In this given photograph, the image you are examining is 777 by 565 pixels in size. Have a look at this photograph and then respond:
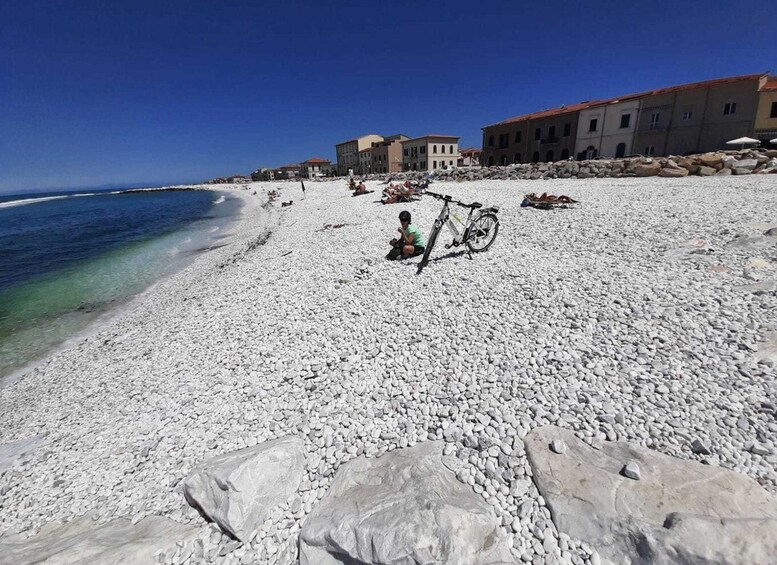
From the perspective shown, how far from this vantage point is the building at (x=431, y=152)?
7112cm

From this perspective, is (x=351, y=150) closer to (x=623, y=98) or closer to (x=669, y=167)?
(x=623, y=98)

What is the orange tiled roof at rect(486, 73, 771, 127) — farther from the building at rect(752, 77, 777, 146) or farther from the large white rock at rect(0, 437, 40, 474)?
the large white rock at rect(0, 437, 40, 474)

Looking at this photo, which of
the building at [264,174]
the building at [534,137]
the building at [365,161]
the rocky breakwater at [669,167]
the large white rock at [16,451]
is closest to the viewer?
the large white rock at [16,451]

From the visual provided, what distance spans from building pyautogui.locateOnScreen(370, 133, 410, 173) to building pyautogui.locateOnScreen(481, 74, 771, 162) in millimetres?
32921

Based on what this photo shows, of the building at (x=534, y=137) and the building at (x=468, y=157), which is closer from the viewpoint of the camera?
the building at (x=534, y=137)

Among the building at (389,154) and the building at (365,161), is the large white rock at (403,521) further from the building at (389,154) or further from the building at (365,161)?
the building at (365,161)

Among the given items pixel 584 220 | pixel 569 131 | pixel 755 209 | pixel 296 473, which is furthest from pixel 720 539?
pixel 569 131

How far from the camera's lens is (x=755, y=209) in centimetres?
976

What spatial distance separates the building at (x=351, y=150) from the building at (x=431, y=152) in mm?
18945

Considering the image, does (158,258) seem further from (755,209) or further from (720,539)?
(755,209)

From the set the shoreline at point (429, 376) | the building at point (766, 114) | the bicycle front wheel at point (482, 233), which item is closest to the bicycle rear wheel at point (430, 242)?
the shoreline at point (429, 376)

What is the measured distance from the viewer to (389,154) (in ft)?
260

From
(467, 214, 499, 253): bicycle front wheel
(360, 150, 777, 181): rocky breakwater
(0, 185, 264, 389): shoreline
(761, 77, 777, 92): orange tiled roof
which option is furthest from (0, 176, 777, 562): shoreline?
(761, 77, 777, 92): orange tiled roof

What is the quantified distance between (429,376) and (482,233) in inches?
213
